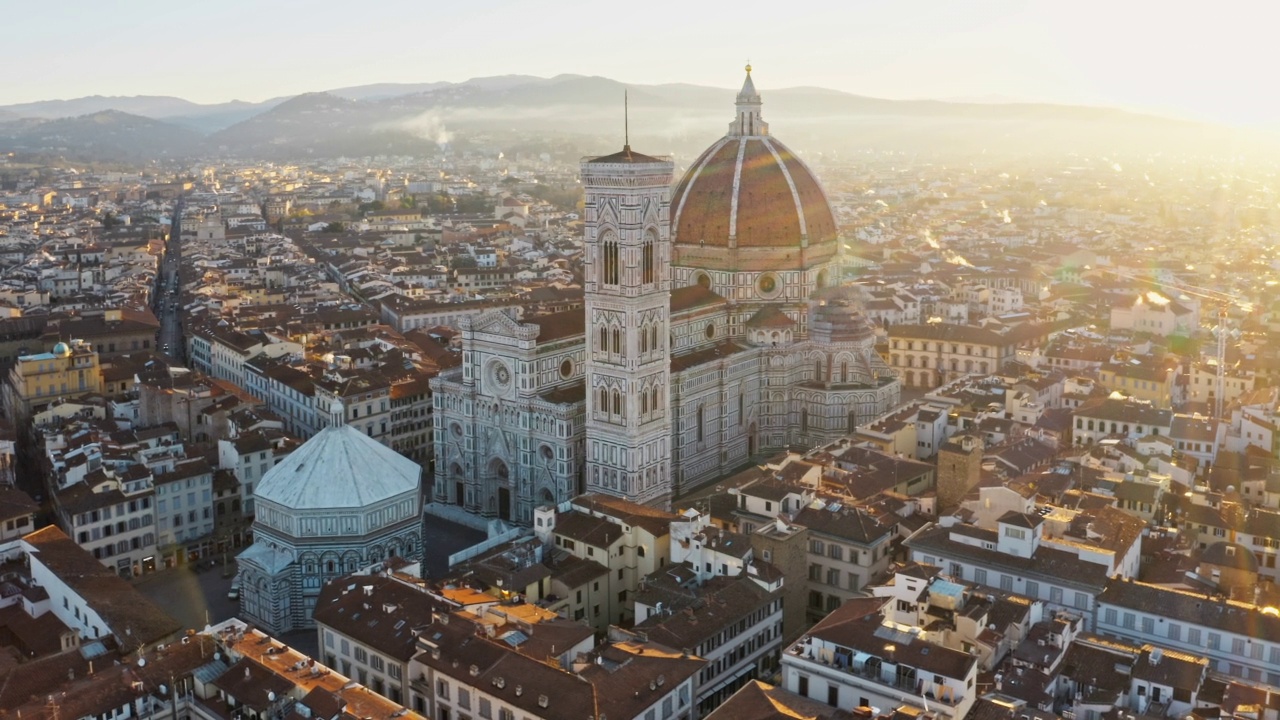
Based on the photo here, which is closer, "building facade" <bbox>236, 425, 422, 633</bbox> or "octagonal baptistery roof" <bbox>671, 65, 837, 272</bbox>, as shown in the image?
"building facade" <bbox>236, 425, 422, 633</bbox>

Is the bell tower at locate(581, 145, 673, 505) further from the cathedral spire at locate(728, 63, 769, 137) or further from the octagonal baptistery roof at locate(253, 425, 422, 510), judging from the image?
the cathedral spire at locate(728, 63, 769, 137)

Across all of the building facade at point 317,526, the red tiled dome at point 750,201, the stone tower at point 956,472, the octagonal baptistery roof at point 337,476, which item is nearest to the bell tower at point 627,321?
the octagonal baptistery roof at point 337,476

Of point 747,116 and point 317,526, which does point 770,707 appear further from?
point 747,116

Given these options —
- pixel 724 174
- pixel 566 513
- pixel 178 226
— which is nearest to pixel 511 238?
pixel 178 226

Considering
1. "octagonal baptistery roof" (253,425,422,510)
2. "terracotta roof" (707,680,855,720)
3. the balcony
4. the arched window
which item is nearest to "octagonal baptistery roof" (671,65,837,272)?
the arched window

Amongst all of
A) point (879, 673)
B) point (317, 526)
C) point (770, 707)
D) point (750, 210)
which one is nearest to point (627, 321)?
point (317, 526)

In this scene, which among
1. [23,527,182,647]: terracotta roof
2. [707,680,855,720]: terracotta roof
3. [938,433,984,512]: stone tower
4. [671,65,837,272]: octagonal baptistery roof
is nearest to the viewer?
[707,680,855,720]: terracotta roof
